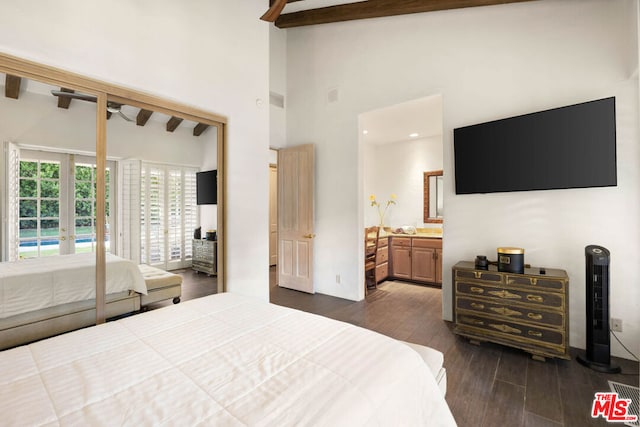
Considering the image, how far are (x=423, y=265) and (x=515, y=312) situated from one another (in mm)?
2328

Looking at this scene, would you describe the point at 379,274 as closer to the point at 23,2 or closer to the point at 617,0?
the point at 617,0

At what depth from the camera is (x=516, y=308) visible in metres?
2.52

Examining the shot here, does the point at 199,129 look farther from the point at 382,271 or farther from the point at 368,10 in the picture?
the point at 382,271

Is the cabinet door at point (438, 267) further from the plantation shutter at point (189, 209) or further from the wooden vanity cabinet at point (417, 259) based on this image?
the plantation shutter at point (189, 209)

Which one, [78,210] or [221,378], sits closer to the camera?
[221,378]

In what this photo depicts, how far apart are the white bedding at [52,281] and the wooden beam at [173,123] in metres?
1.13

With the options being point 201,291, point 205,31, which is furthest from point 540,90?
point 201,291

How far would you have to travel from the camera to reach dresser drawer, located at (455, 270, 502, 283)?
103 inches

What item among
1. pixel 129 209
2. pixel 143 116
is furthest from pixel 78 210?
pixel 143 116

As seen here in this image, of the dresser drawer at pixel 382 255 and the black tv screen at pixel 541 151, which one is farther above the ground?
the black tv screen at pixel 541 151

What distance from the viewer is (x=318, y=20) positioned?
388 centimetres

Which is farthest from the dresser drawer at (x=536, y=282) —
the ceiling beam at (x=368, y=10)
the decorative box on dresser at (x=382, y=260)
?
the ceiling beam at (x=368, y=10)

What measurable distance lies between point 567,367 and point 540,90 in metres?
2.48

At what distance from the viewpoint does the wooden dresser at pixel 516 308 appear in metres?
2.35
